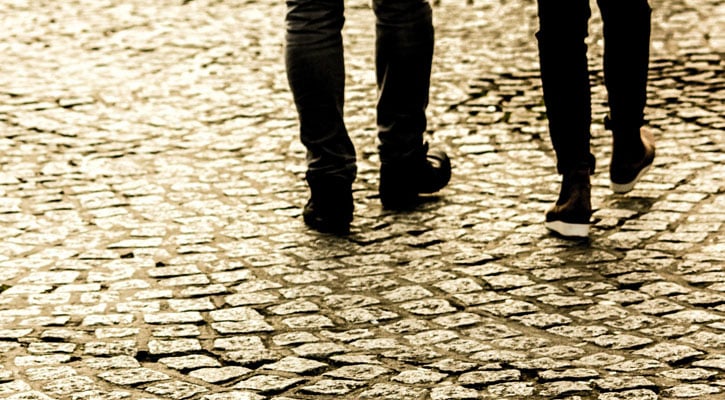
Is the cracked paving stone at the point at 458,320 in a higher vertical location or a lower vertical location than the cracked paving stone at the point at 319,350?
lower

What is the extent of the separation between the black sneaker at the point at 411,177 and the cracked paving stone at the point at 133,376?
5.55 feet

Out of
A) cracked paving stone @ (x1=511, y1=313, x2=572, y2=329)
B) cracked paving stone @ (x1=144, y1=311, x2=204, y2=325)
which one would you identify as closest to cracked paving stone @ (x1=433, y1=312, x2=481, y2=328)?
cracked paving stone @ (x1=511, y1=313, x2=572, y2=329)

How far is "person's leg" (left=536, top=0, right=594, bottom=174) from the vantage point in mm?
4836

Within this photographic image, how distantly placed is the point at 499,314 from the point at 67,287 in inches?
55.1

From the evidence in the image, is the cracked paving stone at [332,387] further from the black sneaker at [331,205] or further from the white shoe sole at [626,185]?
the white shoe sole at [626,185]

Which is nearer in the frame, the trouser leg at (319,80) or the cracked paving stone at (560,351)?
the cracked paving stone at (560,351)

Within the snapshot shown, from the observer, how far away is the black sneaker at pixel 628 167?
545 centimetres

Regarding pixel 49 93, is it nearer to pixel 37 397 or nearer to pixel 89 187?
pixel 89 187

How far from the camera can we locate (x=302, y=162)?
6.21m

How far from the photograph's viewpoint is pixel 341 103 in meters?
5.16

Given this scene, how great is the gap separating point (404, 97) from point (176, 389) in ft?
6.10

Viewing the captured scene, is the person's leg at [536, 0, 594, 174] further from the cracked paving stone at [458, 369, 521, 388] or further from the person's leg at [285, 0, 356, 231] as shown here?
the cracked paving stone at [458, 369, 521, 388]

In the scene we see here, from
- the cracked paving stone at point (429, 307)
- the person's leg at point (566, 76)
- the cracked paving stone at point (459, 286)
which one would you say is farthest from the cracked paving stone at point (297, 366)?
the person's leg at point (566, 76)

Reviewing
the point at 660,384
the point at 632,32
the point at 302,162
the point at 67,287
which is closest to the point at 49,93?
the point at 302,162
